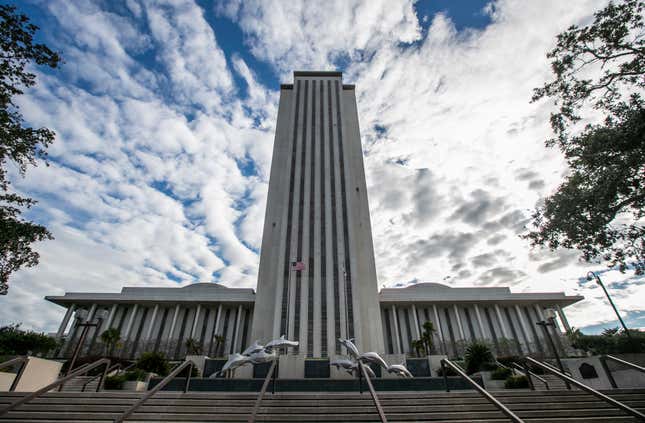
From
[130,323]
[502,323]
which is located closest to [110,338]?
[130,323]

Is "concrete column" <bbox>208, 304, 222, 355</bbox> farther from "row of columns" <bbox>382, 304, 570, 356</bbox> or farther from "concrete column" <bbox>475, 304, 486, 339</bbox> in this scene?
"concrete column" <bbox>475, 304, 486, 339</bbox>

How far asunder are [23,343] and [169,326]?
14.7 meters

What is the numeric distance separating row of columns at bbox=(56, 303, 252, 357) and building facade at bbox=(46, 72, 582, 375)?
0.14 metres

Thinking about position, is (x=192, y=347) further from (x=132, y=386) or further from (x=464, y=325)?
(x=464, y=325)

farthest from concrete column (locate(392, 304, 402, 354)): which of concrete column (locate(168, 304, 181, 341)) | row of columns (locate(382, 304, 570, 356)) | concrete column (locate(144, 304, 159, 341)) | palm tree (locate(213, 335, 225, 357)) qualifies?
concrete column (locate(144, 304, 159, 341))

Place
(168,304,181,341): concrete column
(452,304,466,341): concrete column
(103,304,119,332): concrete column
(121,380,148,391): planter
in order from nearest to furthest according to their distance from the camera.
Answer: (121,380,148,391): planter, (168,304,181,341): concrete column, (452,304,466,341): concrete column, (103,304,119,332): concrete column

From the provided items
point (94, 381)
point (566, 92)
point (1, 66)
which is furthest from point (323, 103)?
point (94, 381)

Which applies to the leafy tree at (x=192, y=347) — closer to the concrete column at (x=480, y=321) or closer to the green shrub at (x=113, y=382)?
the green shrub at (x=113, y=382)

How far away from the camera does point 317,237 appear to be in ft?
118

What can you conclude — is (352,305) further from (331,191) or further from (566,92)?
(566,92)

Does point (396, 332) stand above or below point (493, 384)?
above

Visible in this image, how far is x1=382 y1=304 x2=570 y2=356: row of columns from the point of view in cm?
4088

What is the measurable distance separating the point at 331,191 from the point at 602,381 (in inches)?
1183

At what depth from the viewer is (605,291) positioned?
23688mm
